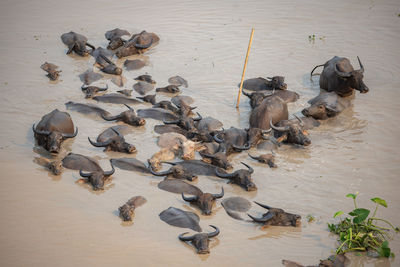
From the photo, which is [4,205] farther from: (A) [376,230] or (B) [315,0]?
(B) [315,0]

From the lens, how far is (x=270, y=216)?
6867mm

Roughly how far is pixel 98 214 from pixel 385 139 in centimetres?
579

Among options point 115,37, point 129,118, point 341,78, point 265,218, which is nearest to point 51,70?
point 115,37

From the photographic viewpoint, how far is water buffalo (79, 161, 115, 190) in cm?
780

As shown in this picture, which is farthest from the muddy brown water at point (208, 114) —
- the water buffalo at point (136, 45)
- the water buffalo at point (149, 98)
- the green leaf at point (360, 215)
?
the water buffalo at point (149, 98)

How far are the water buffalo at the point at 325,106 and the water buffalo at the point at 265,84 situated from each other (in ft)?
2.93

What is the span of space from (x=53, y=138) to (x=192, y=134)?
2620mm

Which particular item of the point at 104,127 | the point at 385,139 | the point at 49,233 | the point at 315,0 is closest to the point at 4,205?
the point at 49,233

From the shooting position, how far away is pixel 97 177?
25.8 ft

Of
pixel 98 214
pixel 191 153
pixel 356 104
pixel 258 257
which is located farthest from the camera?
pixel 356 104

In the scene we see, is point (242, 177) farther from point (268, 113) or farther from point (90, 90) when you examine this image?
point (90, 90)

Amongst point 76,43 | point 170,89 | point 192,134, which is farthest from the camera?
point 76,43

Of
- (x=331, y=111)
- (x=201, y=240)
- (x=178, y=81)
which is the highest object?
(x=178, y=81)

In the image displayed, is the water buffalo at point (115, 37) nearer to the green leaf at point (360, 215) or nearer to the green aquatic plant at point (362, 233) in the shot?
the green aquatic plant at point (362, 233)
